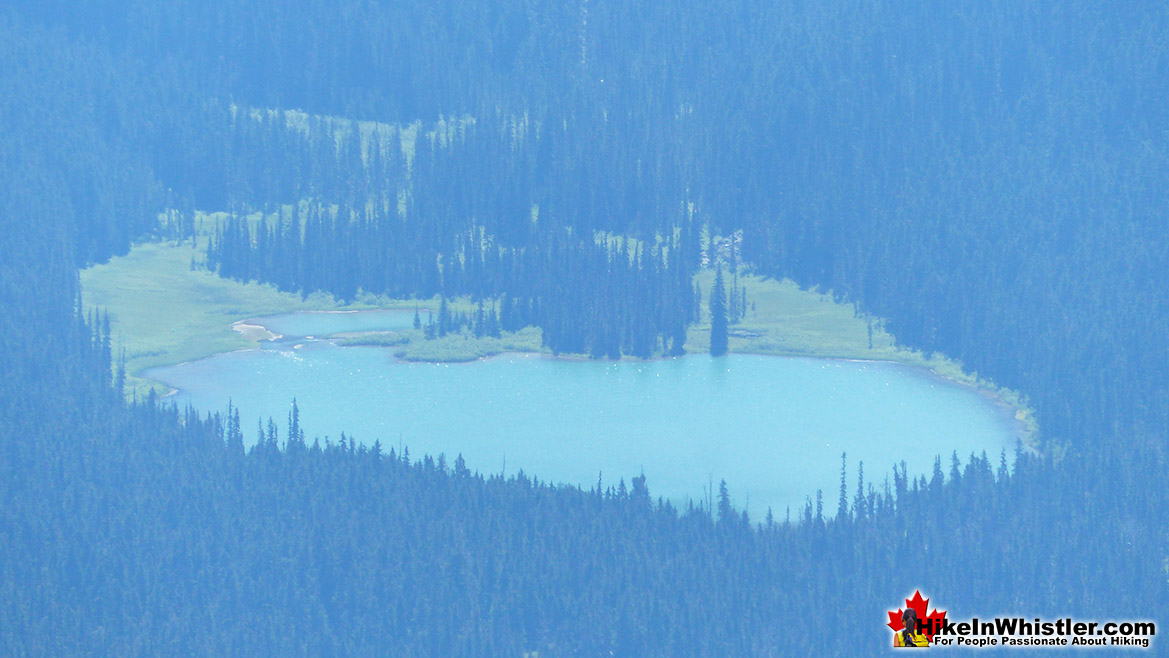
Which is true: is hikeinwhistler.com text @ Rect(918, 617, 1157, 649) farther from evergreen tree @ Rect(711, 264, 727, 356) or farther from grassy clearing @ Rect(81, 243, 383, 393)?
grassy clearing @ Rect(81, 243, 383, 393)

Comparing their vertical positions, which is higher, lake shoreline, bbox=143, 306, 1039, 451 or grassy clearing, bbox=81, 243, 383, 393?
grassy clearing, bbox=81, 243, 383, 393

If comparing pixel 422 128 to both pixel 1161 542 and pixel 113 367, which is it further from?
pixel 1161 542

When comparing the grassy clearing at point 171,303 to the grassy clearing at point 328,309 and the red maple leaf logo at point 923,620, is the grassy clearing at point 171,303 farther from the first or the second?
the red maple leaf logo at point 923,620

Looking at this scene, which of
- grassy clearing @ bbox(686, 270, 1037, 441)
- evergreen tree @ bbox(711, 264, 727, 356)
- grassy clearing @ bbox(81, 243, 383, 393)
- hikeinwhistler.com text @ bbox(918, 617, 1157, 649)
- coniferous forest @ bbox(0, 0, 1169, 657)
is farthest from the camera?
grassy clearing @ bbox(81, 243, 383, 393)

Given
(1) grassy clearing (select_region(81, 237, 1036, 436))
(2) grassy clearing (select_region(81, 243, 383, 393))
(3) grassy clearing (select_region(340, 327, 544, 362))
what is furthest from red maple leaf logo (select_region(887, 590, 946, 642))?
(2) grassy clearing (select_region(81, 243, 383, 393))

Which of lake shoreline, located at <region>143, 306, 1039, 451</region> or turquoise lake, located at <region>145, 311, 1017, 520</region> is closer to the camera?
turquoise lake, located at <region>145, 311, 1017, 520</region>

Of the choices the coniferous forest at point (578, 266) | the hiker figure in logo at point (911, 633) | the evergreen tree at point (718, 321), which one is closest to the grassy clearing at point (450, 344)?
the coniferous forest at point (578, 266)
